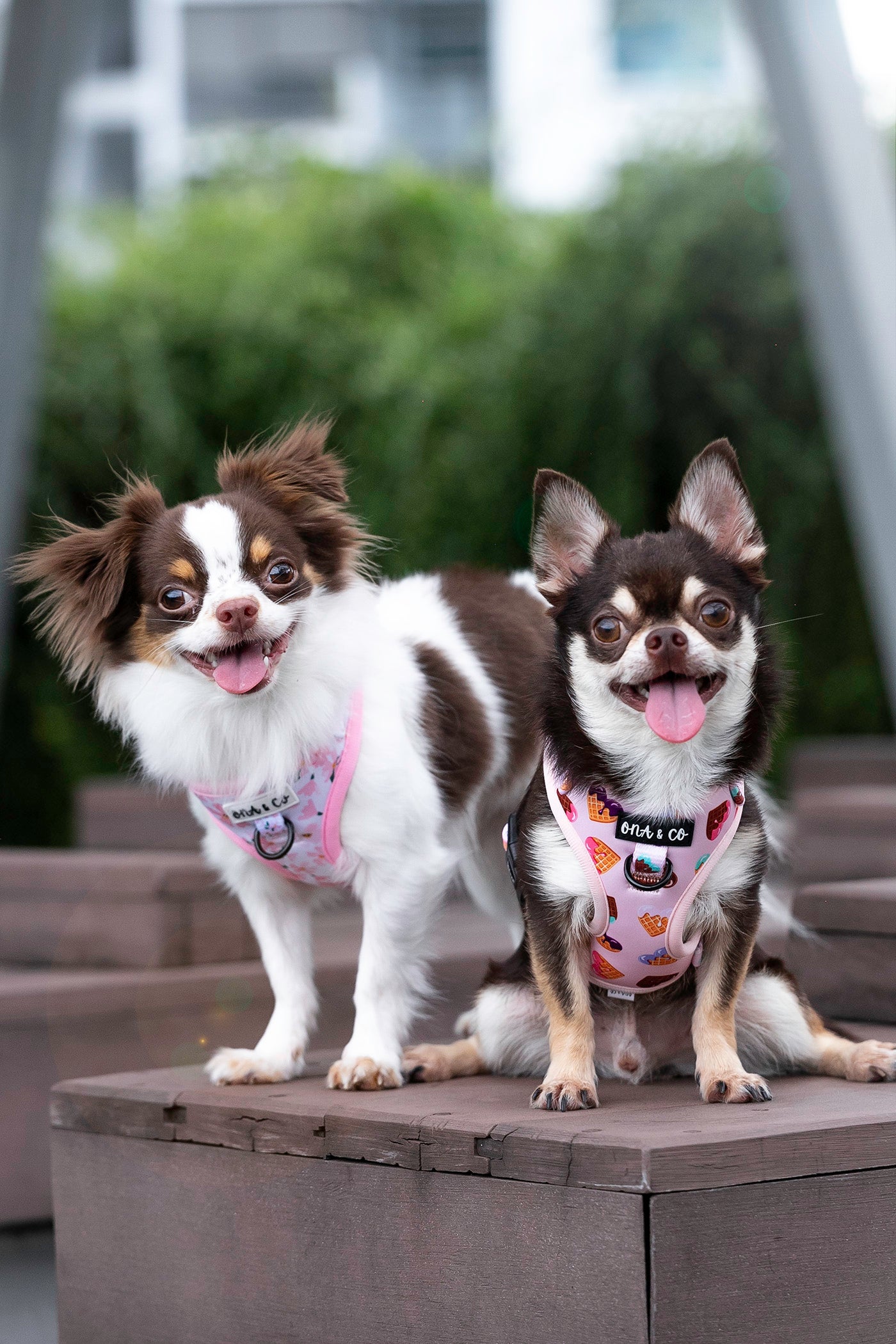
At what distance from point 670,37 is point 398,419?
2790 mm

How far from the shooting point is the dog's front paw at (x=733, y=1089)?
1764 millimetres

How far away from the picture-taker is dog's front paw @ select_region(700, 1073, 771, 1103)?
1.76 m

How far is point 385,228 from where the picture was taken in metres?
6.95

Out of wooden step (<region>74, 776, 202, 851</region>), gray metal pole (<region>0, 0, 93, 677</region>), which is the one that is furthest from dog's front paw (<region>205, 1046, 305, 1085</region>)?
gray metal pole (<region>0, 0, 93, 677</region>)

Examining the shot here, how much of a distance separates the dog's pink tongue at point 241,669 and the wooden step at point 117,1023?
100 cm

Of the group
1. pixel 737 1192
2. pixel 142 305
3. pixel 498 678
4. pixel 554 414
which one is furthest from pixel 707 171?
pixel 737 1192

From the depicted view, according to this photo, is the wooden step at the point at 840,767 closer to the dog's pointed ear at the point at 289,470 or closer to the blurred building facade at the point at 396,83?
the blurred building facade at the point at 396,83

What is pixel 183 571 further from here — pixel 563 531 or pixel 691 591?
pixel 691 591

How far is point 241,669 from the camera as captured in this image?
1858 millimetres

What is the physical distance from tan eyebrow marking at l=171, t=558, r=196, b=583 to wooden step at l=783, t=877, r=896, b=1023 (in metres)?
1.22

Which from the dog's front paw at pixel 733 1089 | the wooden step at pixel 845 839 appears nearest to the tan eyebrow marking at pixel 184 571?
the dog's front paw at pixel 733 1089

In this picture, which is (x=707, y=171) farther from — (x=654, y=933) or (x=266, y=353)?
(x=654, y=933)

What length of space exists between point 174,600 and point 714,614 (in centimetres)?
68

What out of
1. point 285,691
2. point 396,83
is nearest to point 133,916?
point 285,691
